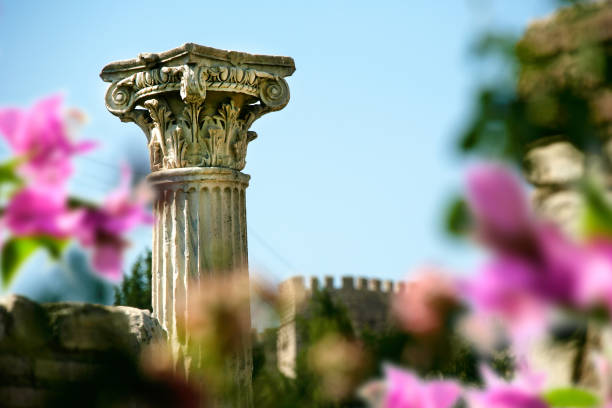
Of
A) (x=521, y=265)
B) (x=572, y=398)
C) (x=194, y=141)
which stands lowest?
(x=572, y=398)

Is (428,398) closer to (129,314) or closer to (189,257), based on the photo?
(129,314)

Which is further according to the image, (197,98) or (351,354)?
(197,98)

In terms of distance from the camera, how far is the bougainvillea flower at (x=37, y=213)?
99 cm

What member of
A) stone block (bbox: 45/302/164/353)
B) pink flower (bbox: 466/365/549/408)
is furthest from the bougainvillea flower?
stone block (bbox: 45/302/164/353)

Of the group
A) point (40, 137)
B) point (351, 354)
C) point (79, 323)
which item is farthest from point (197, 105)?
point (40, 137)

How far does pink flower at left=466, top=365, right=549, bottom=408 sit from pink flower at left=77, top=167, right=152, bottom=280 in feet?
1.43

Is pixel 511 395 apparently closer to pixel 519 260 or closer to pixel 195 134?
pixel 519 260

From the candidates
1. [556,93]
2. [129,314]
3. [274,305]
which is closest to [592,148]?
[556,93]

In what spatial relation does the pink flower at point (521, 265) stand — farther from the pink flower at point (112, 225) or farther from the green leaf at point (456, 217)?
the pink flower at point (112, 225)

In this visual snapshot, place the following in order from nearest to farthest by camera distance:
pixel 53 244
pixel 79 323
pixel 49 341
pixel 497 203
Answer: pixel 497 203
pixel 53 244
pixel 49 341
pixel 79 323

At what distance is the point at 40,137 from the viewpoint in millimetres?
1049

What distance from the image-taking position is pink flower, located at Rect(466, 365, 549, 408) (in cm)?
91

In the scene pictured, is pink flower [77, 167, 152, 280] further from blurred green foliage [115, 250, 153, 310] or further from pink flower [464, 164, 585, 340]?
blurred green foliage [115, 250, 153, 310]

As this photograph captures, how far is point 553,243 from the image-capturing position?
681 millimetres
